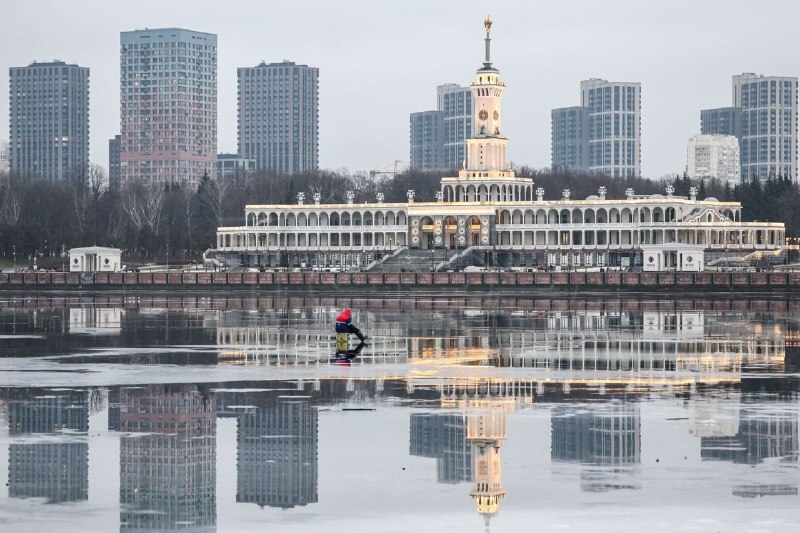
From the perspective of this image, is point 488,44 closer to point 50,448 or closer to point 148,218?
point 148,218

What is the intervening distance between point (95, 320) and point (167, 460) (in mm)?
43573

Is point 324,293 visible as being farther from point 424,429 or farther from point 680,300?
point 424,429

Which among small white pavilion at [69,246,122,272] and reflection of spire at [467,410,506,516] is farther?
small white pavilion at [69,246,122,272]

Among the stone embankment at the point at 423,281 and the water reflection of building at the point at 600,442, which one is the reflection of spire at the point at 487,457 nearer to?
the water reflection of building at the point at 600,442

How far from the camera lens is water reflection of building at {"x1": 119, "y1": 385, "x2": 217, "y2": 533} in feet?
72.4

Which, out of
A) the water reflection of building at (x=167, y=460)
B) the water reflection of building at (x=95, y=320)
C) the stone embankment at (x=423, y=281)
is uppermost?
the stone embankment at (x=423, y=281)

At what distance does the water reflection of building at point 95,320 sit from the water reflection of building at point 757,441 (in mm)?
31952

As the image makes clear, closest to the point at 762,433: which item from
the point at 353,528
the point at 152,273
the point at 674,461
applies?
the point at 674,461

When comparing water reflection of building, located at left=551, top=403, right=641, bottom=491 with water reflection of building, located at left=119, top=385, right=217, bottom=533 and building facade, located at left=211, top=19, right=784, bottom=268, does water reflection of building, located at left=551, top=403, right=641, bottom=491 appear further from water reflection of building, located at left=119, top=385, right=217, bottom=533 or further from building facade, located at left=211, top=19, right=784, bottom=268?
building facade, located at left=211, top=19, right=784, bottom=268

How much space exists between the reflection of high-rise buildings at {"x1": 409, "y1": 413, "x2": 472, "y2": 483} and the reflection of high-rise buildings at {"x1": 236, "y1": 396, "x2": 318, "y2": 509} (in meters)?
1.85

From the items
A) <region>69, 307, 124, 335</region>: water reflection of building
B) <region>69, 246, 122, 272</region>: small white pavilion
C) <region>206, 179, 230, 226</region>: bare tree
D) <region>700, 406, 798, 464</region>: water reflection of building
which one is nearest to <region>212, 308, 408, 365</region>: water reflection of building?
<region>69, 307, 124, 335</region>: water reflection of building

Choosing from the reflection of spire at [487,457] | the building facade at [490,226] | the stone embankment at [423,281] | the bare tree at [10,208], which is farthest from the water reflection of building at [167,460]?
the bare tree at [10,208]

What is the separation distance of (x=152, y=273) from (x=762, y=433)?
96.4 meters

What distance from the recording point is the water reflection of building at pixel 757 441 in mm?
26453
